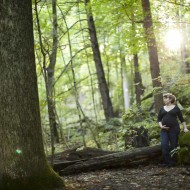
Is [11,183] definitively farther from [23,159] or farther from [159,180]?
[159,180]

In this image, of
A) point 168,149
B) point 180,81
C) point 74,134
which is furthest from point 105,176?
point 74,134

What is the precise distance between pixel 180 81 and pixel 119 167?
20.2ft

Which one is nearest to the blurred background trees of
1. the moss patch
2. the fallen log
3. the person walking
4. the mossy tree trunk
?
the fallen log

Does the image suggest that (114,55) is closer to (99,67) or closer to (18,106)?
(99,67)

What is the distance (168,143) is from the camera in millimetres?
7203

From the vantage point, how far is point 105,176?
21.0 feet

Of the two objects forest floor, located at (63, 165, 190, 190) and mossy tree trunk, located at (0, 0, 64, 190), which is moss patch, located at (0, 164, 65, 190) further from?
forest floor, located at (63, 165, 190, 190)

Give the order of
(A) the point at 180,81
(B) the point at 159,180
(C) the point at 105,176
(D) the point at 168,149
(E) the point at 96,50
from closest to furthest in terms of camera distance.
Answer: (B) the point at 159,180 < (C) the point at 105,176 < (D) the point at 168,149 < (A) the point at 180,81 < (E) the point at 96,50

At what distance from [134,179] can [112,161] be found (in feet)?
4.17

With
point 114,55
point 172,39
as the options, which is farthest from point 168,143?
point 172,39

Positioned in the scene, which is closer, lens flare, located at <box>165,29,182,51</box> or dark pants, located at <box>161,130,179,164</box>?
dark pants, located at <box>161,130,179,164</box>

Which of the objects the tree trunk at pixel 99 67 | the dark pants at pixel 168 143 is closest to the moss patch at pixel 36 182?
the dark pants at pixel 168 143

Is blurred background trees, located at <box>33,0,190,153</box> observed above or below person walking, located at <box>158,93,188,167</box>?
above

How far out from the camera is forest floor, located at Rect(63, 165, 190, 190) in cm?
537
